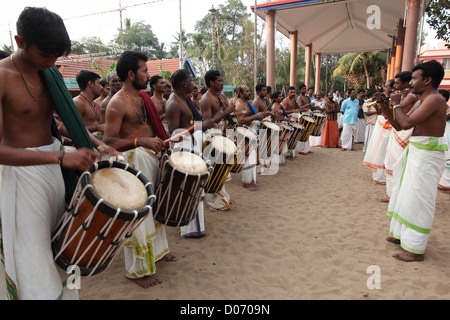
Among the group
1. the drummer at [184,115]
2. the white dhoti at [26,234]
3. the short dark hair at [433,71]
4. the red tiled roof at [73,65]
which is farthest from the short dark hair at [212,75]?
the red tiled roof at [73,65]

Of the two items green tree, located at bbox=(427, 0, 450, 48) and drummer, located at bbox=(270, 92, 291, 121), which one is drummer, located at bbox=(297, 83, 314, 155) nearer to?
drummer, located at bbox=(270, 92, 291, 121)

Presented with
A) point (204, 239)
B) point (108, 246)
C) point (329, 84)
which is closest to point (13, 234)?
point (108, 246)

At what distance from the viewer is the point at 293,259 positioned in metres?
A: 3.60

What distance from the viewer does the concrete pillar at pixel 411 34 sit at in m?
8.67

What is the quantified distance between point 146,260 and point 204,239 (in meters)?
1.20

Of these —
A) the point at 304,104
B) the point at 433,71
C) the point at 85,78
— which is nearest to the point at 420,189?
Answer: the point at 433,71

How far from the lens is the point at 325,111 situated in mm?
11281

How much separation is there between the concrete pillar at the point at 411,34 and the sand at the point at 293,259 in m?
4.41

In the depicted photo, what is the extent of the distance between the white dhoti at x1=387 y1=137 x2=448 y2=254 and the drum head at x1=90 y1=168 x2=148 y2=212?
3045 mm

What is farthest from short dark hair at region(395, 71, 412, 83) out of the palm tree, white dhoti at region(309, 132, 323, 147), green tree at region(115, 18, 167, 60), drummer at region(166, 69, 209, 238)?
green tree at region(115, 18, 167, 60)

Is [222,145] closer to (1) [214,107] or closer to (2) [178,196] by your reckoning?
(1) [214,107]

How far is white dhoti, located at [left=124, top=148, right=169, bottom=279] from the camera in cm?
291

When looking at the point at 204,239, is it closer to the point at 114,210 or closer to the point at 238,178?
the point at 114,210

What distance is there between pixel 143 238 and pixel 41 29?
73.7 inches
